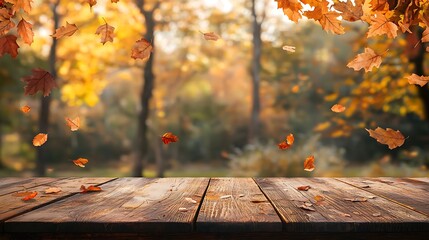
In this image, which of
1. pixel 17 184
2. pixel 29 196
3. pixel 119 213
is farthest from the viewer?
pixel 17 184

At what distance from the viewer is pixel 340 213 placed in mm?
1784

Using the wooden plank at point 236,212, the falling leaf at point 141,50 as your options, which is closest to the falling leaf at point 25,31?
the falling leaf at point 141,50

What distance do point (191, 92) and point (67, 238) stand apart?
2157 centimetres

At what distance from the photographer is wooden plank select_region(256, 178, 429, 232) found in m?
1.62

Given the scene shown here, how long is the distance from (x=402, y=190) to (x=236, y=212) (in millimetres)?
1152

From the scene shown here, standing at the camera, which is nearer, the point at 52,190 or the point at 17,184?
the point at 52,190

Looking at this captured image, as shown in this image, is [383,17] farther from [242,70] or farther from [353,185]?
[242,70]

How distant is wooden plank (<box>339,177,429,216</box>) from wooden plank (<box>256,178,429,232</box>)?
0.07 metres

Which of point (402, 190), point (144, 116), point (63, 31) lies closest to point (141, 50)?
point (63, 31)

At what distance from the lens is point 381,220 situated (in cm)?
166

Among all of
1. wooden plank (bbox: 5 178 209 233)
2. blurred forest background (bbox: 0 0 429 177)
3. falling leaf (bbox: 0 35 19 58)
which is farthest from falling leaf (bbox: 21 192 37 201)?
blurred forest background (bbox: 0 0 429 177)

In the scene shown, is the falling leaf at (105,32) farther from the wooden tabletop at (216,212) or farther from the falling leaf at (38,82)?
the wooden tabletop at (216,212)

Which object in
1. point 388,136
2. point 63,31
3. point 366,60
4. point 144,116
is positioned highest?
point 63,31

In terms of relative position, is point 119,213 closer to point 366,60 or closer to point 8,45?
point 8,45
